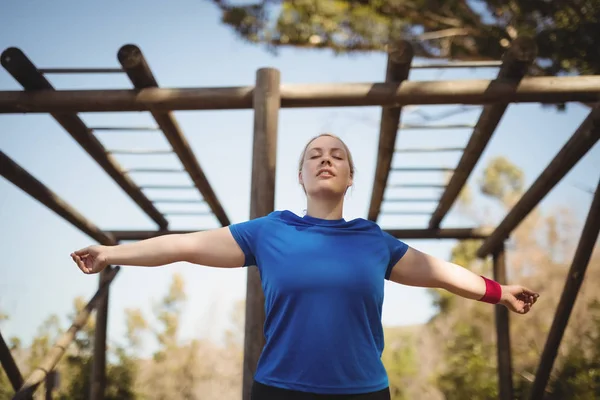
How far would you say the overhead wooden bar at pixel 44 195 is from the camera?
410 cm

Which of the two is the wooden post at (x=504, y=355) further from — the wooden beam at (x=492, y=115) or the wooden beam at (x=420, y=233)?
the wooden beam at (x=492, y=115)

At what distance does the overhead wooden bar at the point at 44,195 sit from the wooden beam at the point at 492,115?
3159 millimetres

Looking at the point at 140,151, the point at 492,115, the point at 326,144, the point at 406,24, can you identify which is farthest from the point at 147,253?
the point at 406,24

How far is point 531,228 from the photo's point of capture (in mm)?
17891

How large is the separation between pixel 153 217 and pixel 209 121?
23.6ft

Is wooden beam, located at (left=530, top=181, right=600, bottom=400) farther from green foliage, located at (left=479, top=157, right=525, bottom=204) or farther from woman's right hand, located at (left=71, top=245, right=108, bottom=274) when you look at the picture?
green foliage, located at (left=479, top=157, right=525, bottom=204)

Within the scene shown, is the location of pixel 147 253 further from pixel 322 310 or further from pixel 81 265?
pixel 322 310

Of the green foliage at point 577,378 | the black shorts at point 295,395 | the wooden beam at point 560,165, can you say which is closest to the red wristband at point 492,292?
the black shorts at point 295,395

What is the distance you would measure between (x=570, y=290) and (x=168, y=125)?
3204 mm

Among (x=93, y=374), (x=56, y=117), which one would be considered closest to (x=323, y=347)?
(x=56, y=117)

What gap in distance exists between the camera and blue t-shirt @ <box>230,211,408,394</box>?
1.72 m

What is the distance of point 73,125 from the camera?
4.14m

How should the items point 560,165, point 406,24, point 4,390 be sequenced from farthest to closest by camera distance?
point 4,390 → point 406,24 → point 560,165

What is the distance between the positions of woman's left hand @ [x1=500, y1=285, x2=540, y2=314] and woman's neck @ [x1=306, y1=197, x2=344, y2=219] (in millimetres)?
686
